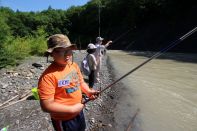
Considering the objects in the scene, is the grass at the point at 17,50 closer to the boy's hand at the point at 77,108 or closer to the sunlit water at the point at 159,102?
the sunlit water at the point at 159,102

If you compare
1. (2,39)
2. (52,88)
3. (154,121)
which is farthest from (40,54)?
(52,88)

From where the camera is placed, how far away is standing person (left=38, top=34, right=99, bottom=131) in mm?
3369

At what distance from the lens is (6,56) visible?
660 inches

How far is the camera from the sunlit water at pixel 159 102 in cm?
780

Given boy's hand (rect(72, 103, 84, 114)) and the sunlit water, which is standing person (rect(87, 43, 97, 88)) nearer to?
the sunlit water

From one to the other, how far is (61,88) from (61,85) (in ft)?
0.11

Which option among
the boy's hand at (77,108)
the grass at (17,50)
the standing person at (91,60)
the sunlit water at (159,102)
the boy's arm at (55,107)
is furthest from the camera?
the grass at (17,50)

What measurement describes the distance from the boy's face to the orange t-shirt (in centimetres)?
6

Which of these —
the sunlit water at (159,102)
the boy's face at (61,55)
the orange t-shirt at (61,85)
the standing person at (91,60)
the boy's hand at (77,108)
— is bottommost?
the sunlit water at (159,102)

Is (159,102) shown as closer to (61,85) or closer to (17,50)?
(61,85)

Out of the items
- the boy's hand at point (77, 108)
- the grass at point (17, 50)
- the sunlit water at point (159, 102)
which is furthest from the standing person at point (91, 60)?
the grass at point (17, 50)

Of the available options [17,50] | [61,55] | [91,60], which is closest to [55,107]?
[61,55]

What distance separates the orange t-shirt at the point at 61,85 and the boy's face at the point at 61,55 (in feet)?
0.19

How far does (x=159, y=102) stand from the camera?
9.88 metres
